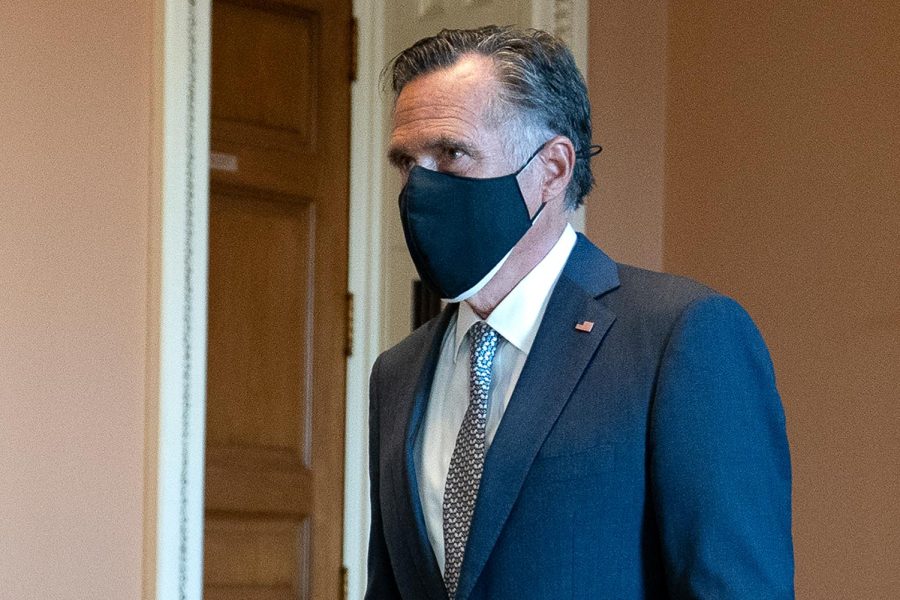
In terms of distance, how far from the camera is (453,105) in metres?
1.83

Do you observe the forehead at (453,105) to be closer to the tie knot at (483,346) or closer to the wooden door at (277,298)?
the tie knot at (483,346)

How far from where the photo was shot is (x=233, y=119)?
4000mm

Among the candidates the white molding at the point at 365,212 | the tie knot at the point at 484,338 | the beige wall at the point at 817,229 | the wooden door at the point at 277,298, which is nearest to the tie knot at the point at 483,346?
the tie knot at the point at 484,338

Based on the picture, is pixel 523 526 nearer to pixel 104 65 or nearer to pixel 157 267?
pixel 157 267

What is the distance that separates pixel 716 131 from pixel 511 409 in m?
2.24

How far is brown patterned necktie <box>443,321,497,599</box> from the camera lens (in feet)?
5.71

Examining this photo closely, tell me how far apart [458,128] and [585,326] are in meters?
0.30

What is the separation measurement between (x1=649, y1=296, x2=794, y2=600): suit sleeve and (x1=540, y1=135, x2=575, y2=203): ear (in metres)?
0.29

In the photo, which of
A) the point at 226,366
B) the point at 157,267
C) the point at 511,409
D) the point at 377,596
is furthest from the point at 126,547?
the point at 511,409

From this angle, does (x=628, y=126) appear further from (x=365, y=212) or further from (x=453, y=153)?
(x=453, y=153)

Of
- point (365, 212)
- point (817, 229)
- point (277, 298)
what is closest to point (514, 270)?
point (817, 229)

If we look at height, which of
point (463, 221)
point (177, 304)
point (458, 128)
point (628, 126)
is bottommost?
point (177, 304)

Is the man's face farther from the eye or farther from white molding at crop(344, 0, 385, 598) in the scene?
white molding at crop(344, 0, 385, 598)

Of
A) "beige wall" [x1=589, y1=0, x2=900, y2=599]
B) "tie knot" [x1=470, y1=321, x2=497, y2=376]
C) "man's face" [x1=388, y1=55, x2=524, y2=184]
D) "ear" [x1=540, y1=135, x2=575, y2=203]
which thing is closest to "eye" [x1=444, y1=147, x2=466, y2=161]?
"man's face" [x1=388, y1=55, x2=524, y2=184]
